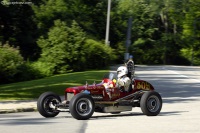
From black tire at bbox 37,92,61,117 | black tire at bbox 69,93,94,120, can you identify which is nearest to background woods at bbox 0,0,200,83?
black tire at bbox 37,92,61,117

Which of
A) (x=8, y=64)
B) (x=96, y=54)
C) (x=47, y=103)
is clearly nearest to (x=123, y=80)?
(x=47, y=103)

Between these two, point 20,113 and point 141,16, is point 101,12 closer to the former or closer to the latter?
point 141,16

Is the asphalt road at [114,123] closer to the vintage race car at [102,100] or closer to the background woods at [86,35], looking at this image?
the vintage race car at [102,100]

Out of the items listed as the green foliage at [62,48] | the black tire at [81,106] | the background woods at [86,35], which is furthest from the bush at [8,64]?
the black tire at [81,106]

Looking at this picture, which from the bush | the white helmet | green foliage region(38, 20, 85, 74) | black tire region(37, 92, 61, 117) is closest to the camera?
black tire region(37, 92, 61, 117)

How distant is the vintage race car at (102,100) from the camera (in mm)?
14562

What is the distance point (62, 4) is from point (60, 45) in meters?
15.9

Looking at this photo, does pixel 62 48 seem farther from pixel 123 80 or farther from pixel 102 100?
pixel 102 100

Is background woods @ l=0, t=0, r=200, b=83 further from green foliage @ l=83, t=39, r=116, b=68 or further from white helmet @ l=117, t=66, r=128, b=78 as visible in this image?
white helmet @ l=117, t=66, r=128, b=78

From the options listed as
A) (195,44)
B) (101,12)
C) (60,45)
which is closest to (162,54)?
(195,44)

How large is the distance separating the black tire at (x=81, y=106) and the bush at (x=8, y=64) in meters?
21.1

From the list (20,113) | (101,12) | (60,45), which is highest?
(101,12)

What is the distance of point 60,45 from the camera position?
43969 mm

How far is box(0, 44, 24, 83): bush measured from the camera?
1378 inches
